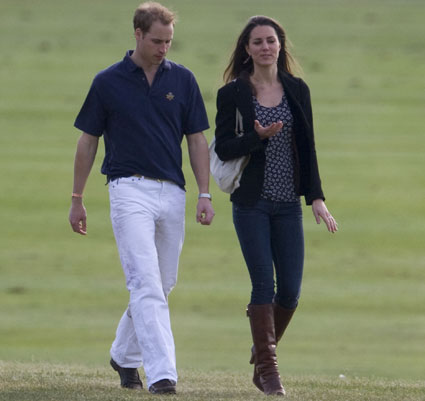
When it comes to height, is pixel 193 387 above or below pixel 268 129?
below

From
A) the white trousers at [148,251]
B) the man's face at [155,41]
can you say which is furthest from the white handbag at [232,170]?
the man's face at [155,41]

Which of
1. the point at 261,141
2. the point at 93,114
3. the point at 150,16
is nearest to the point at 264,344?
the point at 261,141

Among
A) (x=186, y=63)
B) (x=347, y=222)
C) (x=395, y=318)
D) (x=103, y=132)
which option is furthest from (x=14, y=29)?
(x=103, y=132)

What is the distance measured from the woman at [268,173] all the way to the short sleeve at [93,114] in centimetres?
59

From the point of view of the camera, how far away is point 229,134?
6.71 m

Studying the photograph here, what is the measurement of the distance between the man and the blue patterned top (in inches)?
11.7

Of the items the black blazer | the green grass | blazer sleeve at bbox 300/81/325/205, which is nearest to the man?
the black blazer

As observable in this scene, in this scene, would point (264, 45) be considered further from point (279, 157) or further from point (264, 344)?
point (264, 344)

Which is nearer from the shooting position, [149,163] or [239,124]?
[149,163]

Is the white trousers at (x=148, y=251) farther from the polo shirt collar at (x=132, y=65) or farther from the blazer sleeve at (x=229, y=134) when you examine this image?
the polo shirt collar at (x=132, y=65)

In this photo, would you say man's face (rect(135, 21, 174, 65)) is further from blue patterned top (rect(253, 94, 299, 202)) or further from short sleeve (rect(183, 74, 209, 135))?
blue patterned top (rect(253, 94, 299, 202))

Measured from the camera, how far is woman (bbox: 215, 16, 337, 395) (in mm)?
6629

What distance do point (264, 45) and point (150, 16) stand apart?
575mm

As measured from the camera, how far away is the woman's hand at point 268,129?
6.43 metres
